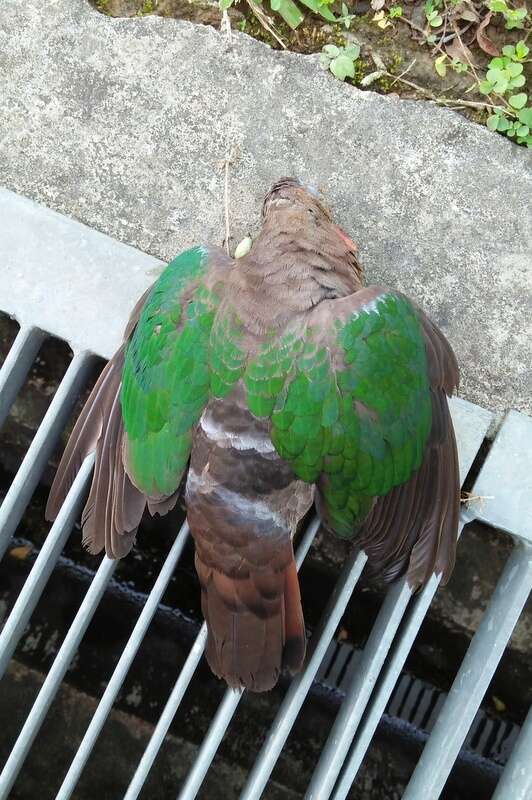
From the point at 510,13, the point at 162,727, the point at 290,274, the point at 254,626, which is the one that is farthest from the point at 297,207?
the point at 162,727

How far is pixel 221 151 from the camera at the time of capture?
2203 mm

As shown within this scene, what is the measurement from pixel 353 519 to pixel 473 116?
1.24 meters

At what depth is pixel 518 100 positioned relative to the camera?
2.18 meters

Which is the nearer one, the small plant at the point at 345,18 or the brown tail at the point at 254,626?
the brown tail at the point at 254,626

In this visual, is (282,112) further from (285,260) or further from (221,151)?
(285,260)

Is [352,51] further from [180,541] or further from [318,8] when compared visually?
[180,541]

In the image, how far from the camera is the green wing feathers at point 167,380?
5.71ft

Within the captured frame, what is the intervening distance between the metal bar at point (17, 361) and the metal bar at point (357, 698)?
1.07m

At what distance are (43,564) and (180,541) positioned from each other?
0.33 metres

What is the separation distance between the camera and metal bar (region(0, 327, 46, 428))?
192 cm

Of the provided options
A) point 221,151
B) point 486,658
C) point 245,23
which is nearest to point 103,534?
point 486,658

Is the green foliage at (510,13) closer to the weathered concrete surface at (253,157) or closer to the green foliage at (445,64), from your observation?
the green foliage at (445,64)

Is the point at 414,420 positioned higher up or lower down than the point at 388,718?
higher up

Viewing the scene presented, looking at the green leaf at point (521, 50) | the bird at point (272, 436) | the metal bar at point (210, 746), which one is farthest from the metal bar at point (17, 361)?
the green leaf at point (521, 50)
